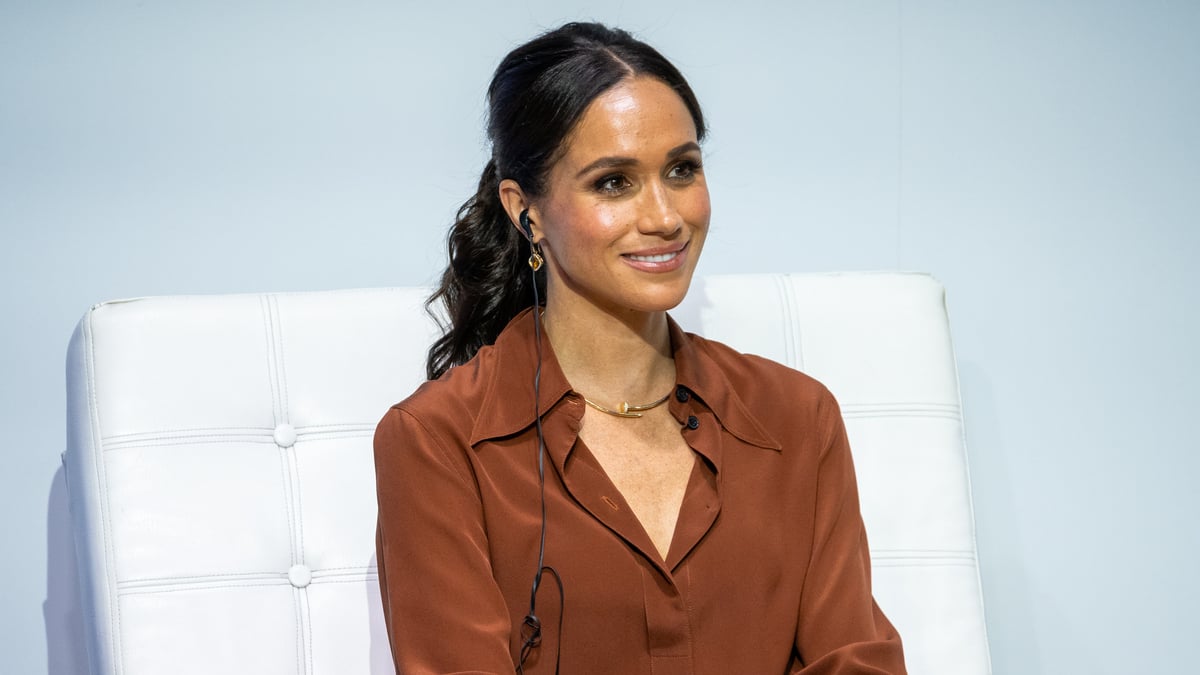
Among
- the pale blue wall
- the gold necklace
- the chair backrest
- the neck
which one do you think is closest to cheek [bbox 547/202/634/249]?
the neck

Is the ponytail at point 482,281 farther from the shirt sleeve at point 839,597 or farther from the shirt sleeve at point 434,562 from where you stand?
the shirt sleeve at point 839,597

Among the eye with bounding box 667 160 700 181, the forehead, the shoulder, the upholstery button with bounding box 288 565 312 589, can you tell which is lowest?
the upholstery button with bounding box 288 565 312 589

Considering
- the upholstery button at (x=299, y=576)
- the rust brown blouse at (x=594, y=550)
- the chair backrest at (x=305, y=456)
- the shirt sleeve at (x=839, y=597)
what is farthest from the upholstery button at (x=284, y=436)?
the shirt sleeve at (x=839, y=597)

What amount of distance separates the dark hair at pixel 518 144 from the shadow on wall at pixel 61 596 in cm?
73

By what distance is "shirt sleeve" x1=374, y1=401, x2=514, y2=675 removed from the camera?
158cm

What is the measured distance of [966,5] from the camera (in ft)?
8.04

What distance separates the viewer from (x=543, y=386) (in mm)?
1768

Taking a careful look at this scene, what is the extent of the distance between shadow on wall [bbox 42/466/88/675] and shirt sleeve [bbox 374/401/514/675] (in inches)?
31.7

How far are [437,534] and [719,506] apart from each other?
1.23ft

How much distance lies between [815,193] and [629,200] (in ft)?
2.69

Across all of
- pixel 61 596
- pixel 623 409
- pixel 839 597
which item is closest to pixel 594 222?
pixel 623 409

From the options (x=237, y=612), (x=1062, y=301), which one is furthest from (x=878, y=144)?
(x=237, y=612)

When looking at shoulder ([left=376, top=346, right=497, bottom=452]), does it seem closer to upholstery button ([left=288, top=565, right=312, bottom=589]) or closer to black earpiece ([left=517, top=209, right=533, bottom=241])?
black earpiece ([left=517, top=209, right=533, bottom=241])

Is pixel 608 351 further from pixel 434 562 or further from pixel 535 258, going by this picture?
pixel 434 562
